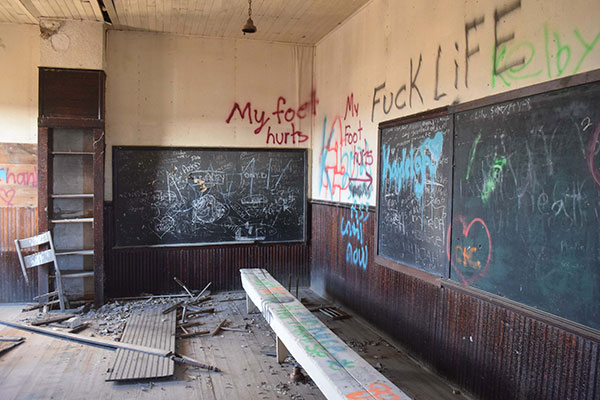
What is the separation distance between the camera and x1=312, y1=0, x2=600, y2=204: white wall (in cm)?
243

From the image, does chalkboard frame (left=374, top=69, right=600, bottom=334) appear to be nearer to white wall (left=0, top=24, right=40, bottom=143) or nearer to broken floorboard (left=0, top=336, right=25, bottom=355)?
broken floorboard (left=0, top=336, right=25, bottom=355)

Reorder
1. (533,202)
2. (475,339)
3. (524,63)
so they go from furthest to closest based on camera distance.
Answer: (475,339) < (524,63) < (533,202)

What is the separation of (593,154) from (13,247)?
583 centimetres

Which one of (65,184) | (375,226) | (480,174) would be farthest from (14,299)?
(480,174)

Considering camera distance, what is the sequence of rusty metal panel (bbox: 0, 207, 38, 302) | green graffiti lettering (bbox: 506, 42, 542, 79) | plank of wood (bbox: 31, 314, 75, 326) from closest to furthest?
green graffiti lettering (bbox: 506, 42, 542, 79) → plank of wood (bbox: 31, 314, 75, 326) → rusty metal panel (bbox: 0, 207, 38, 302)

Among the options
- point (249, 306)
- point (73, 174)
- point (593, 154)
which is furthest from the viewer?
point (73, 174)

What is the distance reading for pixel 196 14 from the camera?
5.07 m

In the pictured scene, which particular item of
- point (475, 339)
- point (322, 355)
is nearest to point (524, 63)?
point (475, 339)

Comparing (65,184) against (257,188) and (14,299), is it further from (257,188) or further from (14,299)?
(257,188)

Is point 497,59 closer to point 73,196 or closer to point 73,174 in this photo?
point 73,196

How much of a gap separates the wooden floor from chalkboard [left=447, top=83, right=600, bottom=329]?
103 cm

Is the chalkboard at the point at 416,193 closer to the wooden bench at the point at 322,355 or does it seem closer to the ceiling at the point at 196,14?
the wooden bench at the point at 322,355

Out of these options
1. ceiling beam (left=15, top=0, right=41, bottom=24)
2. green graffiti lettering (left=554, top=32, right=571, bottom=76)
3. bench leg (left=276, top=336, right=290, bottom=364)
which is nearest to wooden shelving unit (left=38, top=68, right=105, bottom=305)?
ceiling beam (left=15, top=0, right=41, bottom=24)

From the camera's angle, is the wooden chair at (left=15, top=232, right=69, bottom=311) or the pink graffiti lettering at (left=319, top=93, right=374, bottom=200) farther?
the wooden chair at (left=15, top=232, right=69, bottom=311)
